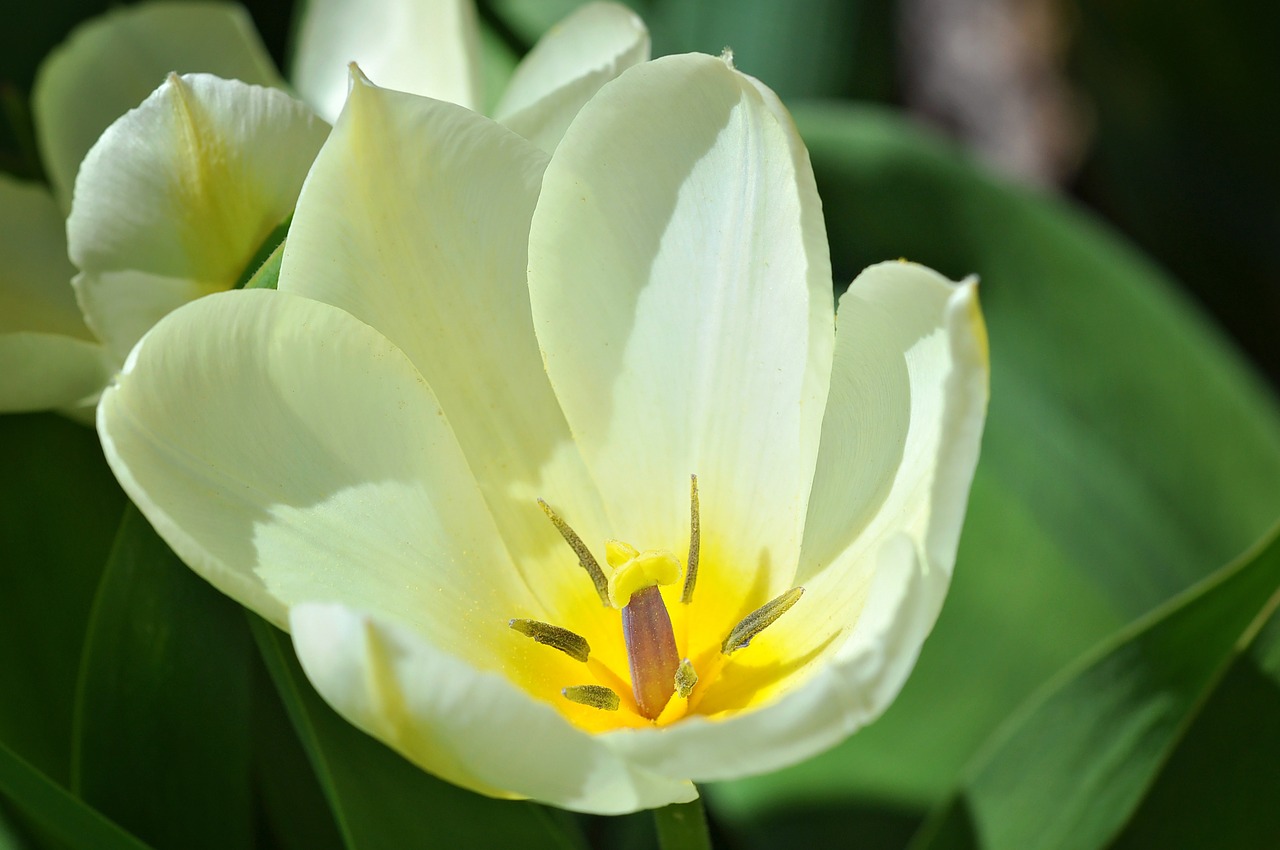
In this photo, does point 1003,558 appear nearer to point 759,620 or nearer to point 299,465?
point 759,620

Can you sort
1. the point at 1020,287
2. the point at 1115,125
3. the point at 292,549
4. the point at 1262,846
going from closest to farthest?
the point at 292,549, the point at 1262,846, the point at 1020,287, the point at 1115,125

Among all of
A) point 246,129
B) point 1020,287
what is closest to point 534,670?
point 246,129

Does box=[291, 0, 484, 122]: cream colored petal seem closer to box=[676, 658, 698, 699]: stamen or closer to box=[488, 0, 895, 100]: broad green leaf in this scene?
box=[488, 0, 895, 100]: broad green leaf

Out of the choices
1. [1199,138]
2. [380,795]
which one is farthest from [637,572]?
[1199,138]

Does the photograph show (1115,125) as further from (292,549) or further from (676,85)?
(292,549)

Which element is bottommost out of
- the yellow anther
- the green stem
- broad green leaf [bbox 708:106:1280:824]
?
broad green leaf [bbox 708:106:1280:824]

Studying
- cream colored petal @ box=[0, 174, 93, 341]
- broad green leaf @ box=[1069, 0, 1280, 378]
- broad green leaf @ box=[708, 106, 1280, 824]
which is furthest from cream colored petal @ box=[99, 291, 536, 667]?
broad green leaf @ box=[1069, 0, 1280, 378]
